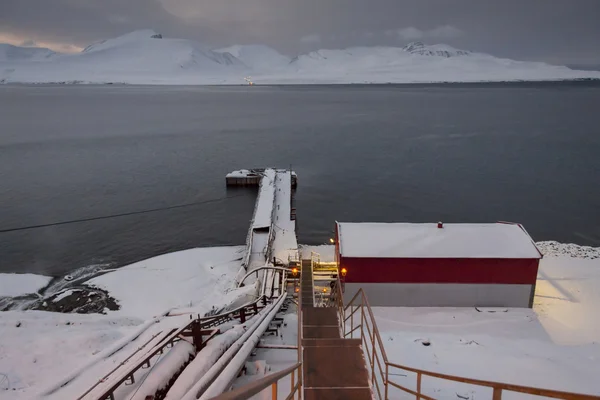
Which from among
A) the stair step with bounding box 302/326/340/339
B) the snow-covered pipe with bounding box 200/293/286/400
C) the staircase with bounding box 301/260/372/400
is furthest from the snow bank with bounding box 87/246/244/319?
the staircase with bounding box 301/260/372/400

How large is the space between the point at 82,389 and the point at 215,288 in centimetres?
1458

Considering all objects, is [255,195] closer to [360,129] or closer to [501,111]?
[360,129]

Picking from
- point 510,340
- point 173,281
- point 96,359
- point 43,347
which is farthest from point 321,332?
point 173,281

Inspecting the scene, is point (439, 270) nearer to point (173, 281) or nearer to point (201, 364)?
point (201, 364)

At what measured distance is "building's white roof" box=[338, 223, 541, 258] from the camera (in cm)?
1883

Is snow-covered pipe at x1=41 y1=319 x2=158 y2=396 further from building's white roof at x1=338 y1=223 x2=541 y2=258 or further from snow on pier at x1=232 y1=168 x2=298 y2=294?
building's white roof at x1=338 y1=223 x2=541 y2=258

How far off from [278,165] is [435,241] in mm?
37169

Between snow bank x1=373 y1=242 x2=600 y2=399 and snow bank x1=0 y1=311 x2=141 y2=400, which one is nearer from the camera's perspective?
snow bank x1=0 y1=311 x2=141 y2=400

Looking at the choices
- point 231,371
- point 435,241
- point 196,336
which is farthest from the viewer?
point 435,241

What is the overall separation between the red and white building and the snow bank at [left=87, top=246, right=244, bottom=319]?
649 centimetres

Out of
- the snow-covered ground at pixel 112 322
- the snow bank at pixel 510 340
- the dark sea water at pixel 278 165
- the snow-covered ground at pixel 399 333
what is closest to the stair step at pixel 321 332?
the snow-covered ground at pixel 399 333

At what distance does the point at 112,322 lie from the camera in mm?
17172

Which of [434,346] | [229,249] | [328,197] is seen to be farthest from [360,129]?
[434,346]

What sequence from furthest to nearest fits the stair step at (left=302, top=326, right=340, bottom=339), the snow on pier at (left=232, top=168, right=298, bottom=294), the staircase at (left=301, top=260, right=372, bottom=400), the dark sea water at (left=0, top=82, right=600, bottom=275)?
1. the dark sea water at (left=0, top=82, right=600, bottom=275)
2. the snow on pier at (left=232, top=168, right=298, bottom=294)
3. the stair step at (left=302, top=326, right=340, bottom=339)
4. the staircase at (left=301, top=260, right=372, bottom=400)
